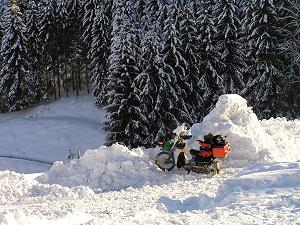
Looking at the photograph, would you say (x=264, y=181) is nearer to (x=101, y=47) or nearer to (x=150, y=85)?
(x=150, y=85)

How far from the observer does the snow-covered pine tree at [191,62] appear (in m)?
31.4

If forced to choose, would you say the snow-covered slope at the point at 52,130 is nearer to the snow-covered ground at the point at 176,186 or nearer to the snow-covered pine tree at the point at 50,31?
the snow-covered pine tree at the point at 50,31

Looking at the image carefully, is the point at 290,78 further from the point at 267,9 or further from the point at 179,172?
the point at 179,172

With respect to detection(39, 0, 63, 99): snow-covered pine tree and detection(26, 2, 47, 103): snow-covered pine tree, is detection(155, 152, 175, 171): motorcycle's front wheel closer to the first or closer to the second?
detection(26, 2, 47, 103): snow-covered pine tree

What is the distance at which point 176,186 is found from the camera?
1069cm

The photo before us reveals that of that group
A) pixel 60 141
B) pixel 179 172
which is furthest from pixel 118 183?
pixel 60 141

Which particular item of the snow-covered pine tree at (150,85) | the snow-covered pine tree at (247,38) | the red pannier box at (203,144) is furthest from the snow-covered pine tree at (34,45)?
the red pannier box at (203,144)

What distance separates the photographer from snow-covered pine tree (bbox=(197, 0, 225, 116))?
31.0 meters

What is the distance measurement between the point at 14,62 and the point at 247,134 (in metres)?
36.9

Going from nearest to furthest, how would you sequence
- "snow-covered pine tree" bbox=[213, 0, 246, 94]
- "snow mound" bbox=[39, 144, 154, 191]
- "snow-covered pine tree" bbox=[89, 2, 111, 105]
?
"snow mound" bbox=[39, 144, 154, 191] → "snow-covered pine tree" bbox=[213, 0, 246, 94] → "snow-covered pine tree" bbox=[89, 2, 111, 105]

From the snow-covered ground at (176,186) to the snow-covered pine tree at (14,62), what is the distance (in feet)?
115

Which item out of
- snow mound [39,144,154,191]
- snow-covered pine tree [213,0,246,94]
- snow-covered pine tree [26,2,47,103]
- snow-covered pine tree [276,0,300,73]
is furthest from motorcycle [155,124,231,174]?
snow-covered pine tree [26,2,47,103]

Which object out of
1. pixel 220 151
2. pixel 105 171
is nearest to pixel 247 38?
pixel 220 151

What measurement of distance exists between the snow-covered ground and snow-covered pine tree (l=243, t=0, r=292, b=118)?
15.0 m
